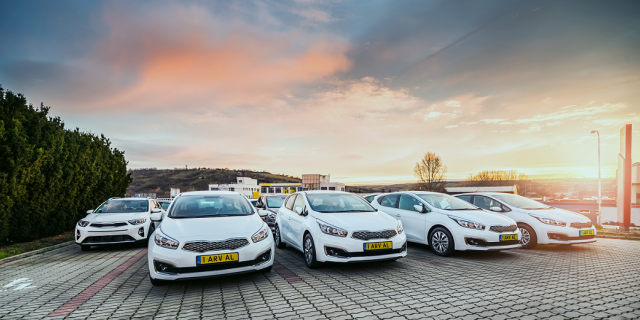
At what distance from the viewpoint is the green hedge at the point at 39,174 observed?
9.41 metres

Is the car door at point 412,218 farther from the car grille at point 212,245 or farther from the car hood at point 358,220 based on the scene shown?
the car grille at point 212,245

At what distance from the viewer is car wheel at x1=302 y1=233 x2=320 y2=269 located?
6.45 meters

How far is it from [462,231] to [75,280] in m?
7.85

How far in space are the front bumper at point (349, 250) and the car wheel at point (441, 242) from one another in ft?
6.06

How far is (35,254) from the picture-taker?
29.3ft

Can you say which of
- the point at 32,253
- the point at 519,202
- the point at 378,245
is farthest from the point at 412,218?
the point at 32,253

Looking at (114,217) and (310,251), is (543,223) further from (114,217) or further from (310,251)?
(114,217)

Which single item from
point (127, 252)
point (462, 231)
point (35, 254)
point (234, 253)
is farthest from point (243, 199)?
point (35, 254)

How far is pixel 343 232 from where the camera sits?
616 centimetres

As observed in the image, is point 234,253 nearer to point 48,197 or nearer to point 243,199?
point 243,199

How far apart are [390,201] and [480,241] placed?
292 cm

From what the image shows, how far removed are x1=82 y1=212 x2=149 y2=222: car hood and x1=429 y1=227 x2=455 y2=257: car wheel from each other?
8.10 metres

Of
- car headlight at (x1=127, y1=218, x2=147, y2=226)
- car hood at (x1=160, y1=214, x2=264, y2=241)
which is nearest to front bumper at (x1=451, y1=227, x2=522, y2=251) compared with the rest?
car hood at (x1=160, y1=214, x2=264, y2=241)

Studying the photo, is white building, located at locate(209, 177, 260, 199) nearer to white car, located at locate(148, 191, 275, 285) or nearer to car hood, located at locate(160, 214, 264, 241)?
car hood, located at locate(160, 214, 264, 241)
